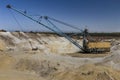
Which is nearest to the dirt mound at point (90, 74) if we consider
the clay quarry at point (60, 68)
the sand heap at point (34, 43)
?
the clay quarry at point (60, 68)

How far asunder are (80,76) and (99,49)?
25048 mm

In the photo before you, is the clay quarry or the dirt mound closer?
the dirt mound

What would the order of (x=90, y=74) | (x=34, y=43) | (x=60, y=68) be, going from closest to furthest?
(x=90, y=74), (x=60, y=68), (x=34, y=43)

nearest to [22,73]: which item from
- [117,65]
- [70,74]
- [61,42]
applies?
[70,74]

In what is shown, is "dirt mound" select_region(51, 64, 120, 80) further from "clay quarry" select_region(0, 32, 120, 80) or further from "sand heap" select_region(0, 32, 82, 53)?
"sand heap" select_region(0, 32, 82, 53)

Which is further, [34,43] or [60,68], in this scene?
[34,43]

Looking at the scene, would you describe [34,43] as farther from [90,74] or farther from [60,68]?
[90,74]

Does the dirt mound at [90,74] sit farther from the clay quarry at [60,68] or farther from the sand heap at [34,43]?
the sand heap at [34,43]

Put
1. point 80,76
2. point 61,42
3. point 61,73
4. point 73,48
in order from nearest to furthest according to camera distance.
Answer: point 80,76
point 61,73
point 73,48
point 61,42

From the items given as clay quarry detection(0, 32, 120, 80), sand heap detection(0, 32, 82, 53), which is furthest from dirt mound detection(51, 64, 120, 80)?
sand heap detection(0, 32, 82, 53)

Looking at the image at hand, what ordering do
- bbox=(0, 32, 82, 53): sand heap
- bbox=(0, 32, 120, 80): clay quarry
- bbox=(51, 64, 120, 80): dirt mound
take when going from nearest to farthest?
bbox=(51, 64, 120, 80): dirt mound < bbox=(0, 32, 120, 80): clay quarry < bbox=(0, 32, 82, 53): sand heap

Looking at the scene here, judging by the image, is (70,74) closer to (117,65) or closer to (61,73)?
(61,73)

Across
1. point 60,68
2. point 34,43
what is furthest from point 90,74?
point 34,43

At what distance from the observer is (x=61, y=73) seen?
1031 inches
